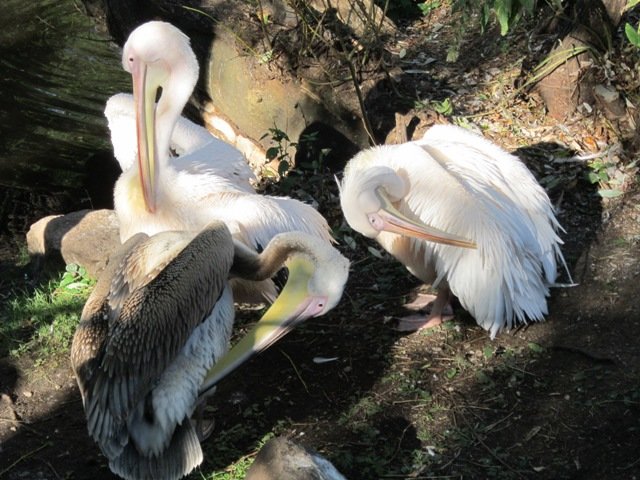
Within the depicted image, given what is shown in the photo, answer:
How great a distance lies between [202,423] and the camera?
403 cm

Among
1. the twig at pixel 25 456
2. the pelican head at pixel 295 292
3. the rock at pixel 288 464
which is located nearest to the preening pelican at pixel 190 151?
the pelican head at pixel 295 292

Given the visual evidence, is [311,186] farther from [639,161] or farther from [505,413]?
[505,413]

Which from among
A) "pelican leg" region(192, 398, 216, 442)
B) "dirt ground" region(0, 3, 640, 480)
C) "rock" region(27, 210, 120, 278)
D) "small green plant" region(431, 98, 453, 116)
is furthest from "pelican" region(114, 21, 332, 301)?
"small green plant" region(431, 98, 453, 116)

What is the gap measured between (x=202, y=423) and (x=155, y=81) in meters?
1.84

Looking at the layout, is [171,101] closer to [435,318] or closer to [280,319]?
[280,319]

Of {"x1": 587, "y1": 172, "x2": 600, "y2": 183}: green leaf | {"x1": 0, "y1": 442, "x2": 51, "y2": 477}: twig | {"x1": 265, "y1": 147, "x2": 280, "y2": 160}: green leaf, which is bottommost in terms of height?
{"x1": 0, "y1": 442, "x2": 51, "y2": 477}: twig

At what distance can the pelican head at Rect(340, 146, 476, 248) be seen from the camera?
4207 millimetres

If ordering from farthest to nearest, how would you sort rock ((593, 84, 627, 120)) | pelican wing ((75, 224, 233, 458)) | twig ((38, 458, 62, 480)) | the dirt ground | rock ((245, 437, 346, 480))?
rock ((593, 84, 627, 120)) < twig ((38, 458, 62, 480)) < the dirt ground < pelican wing ((75, 224, 233, 458)) < rock ((245, 437, 346, 480))

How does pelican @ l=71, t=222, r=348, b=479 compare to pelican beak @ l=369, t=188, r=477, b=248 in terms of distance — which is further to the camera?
pelican beak @ l=369, t=188, r=477, b=248

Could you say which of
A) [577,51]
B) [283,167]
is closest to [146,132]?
[283,167]

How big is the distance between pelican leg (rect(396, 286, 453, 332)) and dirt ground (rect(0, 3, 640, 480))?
0.15 ft

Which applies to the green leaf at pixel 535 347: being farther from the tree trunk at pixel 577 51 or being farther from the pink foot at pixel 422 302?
the tree trunk at pixel 577 51

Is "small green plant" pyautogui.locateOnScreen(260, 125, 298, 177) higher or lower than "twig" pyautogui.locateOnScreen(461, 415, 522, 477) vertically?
higher

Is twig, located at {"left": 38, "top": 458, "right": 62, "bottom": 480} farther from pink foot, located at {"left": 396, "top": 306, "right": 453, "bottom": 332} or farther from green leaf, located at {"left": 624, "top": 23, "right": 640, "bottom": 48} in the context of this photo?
green leaf, located at {"left": 624, "top": 23, "right": 640, "bottom": 48}
